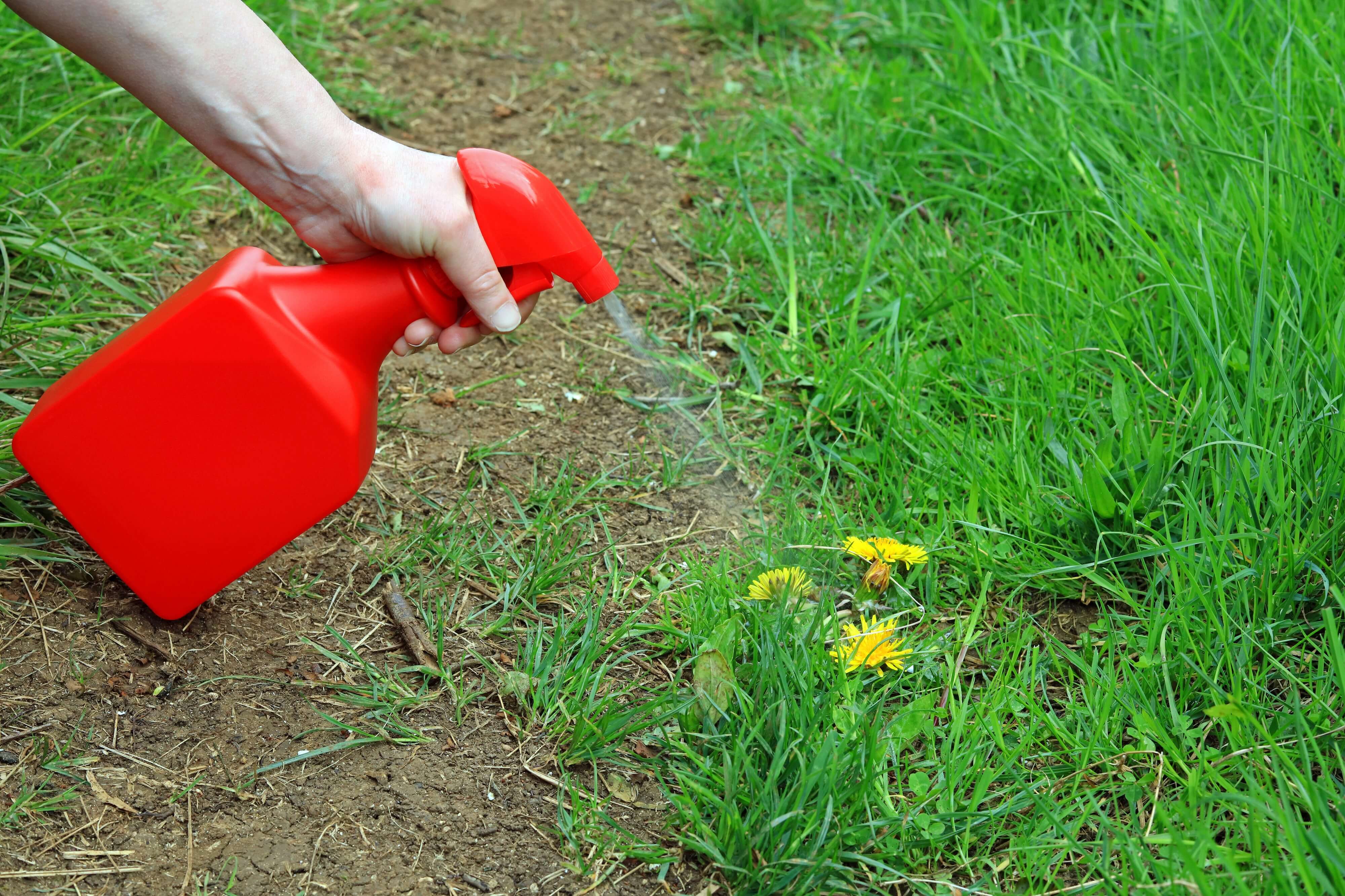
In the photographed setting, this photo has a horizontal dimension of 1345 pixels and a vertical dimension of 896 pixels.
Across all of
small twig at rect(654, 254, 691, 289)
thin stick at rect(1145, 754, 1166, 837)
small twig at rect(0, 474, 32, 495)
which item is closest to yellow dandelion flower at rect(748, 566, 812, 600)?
thin stick at rect(1145, 754, 1166, 837)

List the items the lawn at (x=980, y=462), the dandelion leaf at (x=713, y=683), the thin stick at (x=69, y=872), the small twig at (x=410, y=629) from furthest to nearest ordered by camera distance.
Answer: the small twig at (x=410, y=629), the dandelion leaf at (x=713, y=683), the lawn at (x=980, y=462), the thin stick at (x=69, y=872)

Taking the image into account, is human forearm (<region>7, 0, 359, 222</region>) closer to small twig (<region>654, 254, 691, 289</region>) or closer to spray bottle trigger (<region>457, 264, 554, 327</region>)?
spray bottle trigger (<region>457, 264, 554, 327</region>)

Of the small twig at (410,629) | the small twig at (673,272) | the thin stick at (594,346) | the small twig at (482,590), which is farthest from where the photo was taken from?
the small twig at (673,272)

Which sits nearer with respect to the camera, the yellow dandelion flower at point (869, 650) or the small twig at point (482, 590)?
the yellow dandelion flower at point (869, 650)

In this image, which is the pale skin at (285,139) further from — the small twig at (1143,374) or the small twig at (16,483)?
the small twig at (1143,374)

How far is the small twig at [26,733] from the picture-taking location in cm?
134

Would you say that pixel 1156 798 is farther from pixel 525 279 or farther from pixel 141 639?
pixel 141 639

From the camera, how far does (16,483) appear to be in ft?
5.03

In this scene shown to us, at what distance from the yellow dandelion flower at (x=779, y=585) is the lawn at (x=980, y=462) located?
0.04 ft

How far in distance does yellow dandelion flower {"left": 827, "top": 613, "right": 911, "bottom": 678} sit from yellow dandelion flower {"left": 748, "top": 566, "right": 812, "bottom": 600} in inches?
3.4

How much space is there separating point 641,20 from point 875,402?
1.78 metres

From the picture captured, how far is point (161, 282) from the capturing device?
2025 millimetres

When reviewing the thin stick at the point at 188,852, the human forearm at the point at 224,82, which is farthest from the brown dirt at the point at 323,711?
the human forearm at the point at 224,82

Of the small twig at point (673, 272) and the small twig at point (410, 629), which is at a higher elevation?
the small twig at point (410, 629)
